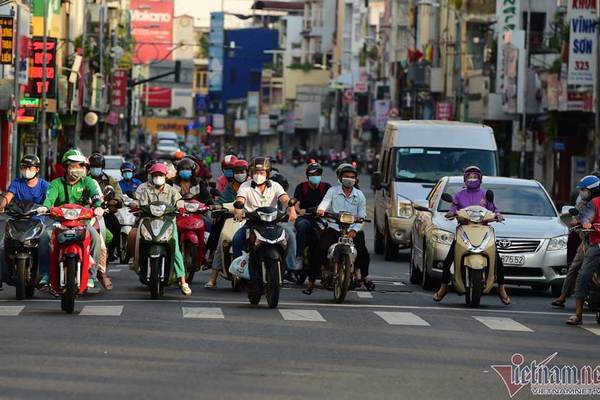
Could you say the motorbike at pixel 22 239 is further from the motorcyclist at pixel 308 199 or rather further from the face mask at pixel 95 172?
the face mask at pixel 95 172

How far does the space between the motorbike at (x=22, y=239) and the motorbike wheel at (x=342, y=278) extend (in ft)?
11.3

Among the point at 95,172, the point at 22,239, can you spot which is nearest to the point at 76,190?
the point at 22,239

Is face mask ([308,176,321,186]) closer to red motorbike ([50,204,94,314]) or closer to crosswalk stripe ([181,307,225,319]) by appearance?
crosswalk stripe ([181,307,225,319])

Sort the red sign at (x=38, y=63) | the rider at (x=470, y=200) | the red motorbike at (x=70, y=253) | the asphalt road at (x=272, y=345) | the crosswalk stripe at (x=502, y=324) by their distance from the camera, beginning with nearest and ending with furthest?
1. the asphalt road at (x=272, y=345)
2. the crosswalk stripe at (x=502, y=324)
3. the red motorbike at (x=70, y=253)
4. the rider at (x=470, y=200)
5. the red sign at (x=38, y=63)

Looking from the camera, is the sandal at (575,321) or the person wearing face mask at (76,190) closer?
the sandal at (575,321)

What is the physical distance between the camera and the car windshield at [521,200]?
25.5 m

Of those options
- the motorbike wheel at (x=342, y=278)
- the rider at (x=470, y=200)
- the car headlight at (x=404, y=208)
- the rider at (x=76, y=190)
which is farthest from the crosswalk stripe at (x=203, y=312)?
the car headlight at (x=404, y=208)

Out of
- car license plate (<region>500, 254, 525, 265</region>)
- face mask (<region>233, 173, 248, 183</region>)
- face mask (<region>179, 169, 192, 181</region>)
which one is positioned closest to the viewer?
car license plate (<region>500, 254, 525, 265</region>)

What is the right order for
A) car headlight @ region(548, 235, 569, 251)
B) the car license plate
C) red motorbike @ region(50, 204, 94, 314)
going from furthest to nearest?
1. car headlight @ region(548, 235, 569, 251)
2. the car license plate
3. red motorbike @ region(50, 204, 94, 314)

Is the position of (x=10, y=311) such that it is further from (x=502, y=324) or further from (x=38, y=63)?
(x=38, y=63)

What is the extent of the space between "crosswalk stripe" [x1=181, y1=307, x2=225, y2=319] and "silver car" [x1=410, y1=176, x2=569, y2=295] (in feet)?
16.8

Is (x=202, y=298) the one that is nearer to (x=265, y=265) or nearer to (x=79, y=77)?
(x=265, y=265)

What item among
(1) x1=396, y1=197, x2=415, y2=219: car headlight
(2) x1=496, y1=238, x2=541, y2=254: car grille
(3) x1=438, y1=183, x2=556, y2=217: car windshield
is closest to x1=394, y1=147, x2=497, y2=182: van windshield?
A: (1) x1=396, y1=197, x2=415, y2=219: car headlight

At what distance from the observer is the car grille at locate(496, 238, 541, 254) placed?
956 inches
